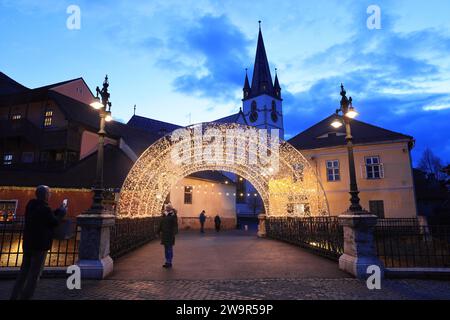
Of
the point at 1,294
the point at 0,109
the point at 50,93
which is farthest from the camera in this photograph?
the point at 0,109

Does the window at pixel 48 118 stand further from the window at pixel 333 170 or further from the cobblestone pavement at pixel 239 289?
the window at pixel 333 170

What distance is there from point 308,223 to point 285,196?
13.6 ft

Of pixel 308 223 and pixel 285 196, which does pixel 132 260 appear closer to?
pixel 308 223

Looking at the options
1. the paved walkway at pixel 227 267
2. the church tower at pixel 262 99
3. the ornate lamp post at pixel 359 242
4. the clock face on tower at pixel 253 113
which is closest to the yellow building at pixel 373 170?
the paved walkway at pixel 227 267

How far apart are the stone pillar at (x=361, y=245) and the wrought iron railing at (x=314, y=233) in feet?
Answer: 5.00

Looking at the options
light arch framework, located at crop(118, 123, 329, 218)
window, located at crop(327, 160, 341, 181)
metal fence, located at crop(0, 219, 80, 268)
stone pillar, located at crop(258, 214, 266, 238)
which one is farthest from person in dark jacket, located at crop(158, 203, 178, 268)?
window, located at crop(327, 160, 341, 181)

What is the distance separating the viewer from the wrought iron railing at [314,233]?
887 cm

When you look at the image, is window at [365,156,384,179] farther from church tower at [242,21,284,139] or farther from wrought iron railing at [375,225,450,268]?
church tower at [242,21,284,139]

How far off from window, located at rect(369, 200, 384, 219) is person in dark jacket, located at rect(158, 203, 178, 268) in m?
20.0

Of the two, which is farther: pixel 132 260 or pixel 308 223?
pixel 308 223

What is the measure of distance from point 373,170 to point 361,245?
19119mm

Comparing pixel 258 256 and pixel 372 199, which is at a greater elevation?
pixel 372 199
